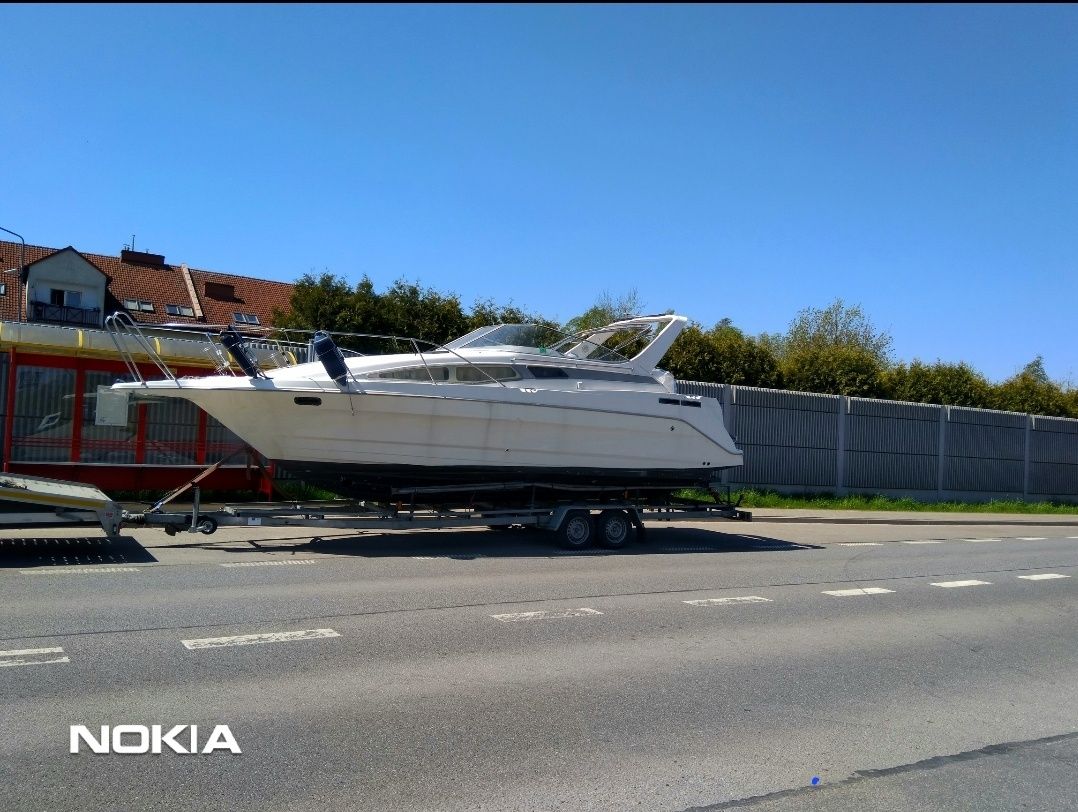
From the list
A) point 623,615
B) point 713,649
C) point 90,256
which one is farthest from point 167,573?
point 90,256

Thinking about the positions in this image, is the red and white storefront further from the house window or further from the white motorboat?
the house window

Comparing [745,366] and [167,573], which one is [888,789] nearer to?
[167,573]

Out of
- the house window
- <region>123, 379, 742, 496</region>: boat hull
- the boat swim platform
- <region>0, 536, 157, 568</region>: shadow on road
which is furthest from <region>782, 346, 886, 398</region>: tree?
the house window

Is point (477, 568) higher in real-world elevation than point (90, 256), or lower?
lower

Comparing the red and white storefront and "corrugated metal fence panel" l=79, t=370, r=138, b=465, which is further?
"corrugated metal fence panel" l=79, t=370, r=138, b=465

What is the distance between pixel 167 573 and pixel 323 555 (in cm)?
229

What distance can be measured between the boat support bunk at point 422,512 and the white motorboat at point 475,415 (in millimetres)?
293

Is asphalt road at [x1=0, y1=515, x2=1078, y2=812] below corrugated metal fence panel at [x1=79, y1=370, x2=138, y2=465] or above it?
below

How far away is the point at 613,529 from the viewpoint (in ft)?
45.5

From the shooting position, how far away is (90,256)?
4750 centimetres

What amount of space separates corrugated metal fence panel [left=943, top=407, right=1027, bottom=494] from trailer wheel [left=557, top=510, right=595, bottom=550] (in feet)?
61.0

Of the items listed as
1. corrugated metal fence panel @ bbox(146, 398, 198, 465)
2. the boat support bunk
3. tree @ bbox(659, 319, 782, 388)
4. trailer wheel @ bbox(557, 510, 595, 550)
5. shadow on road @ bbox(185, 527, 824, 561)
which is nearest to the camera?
the boat support bunk

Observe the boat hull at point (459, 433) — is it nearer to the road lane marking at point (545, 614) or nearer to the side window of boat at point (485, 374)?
the side window of boat at point (485, 374)

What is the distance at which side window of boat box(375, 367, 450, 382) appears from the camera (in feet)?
40.6
